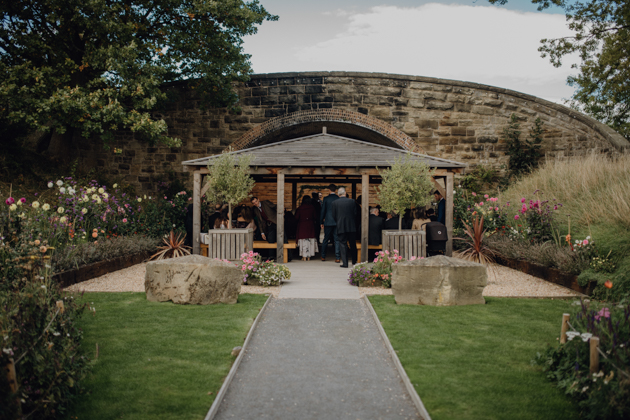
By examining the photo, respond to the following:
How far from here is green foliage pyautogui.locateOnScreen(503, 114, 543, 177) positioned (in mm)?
15820

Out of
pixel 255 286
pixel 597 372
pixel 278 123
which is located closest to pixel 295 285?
pixel 255 286

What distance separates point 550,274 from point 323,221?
5160 millimetres

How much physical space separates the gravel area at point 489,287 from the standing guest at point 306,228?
12.1 ft

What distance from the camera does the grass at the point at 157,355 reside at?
348 centimetres

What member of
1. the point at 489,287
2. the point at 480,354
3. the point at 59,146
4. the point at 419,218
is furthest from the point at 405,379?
the point at 59,146

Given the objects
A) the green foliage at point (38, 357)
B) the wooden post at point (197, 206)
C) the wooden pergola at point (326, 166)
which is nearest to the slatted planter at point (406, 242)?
the wooden pergola at point (326, 166)

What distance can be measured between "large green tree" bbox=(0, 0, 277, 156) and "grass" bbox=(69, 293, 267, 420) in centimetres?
729

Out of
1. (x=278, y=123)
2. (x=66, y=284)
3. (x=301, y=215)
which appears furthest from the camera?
(x=278, y=123)

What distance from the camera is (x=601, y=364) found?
3463 millimetres

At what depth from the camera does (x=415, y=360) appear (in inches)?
173

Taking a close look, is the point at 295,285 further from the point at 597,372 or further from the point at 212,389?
the point at 597,372

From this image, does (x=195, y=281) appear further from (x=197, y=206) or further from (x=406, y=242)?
(x=197, y=206)

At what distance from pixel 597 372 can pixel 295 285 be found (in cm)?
528

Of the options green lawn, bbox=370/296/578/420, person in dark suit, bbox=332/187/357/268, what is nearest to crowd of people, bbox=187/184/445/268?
person in dark suit, bbox=332/187/357/268
